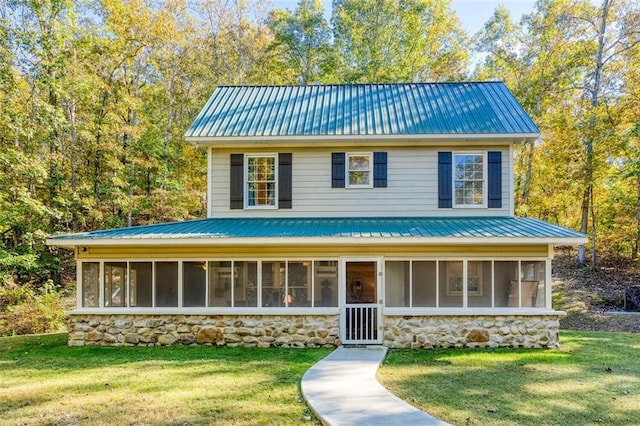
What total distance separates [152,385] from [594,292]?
15.6 metres

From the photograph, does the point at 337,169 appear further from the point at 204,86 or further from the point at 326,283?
the point at 204,86

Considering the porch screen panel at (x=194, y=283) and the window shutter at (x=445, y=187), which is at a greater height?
the window shutter at (x=445, y=187)

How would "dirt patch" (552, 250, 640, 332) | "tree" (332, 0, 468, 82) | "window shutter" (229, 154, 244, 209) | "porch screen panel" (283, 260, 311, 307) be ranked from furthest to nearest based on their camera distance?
"tree" (332, 0, 468, 82), "dirt patch" (552, 250, 640, 332), "window shutter" (229, 154, 244, 209), "porch screen panel" (283, 260, 311, 307)

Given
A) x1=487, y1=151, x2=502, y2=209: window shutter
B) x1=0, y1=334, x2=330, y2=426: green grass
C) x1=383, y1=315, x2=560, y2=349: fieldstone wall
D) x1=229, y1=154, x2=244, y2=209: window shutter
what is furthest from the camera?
x1=229, y1=154, x2=244, y2=209: window shutter

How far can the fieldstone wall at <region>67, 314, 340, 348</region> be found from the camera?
9664mm

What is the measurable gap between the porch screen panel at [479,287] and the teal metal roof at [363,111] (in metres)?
3.51

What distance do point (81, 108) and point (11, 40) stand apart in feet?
15.2

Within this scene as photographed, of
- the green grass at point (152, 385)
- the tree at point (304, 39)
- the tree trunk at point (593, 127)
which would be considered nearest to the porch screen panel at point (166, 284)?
the green grass at point (152, 385)

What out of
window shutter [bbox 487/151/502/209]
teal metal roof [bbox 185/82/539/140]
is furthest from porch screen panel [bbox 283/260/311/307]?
window shutter [bbox 487/151/502/209]

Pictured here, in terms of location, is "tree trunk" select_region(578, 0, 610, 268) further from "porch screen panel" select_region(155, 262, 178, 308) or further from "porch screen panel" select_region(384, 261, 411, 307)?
"porch screen panel" select_region(155, 262, 178, 308)

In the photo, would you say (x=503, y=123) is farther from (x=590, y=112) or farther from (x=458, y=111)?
(x=590, y=112)

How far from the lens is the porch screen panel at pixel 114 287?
32.7ft

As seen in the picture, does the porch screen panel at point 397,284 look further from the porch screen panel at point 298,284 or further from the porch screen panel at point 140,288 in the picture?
the porch screen panel at point 140,288

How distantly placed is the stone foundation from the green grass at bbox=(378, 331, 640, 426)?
386 millimetres
